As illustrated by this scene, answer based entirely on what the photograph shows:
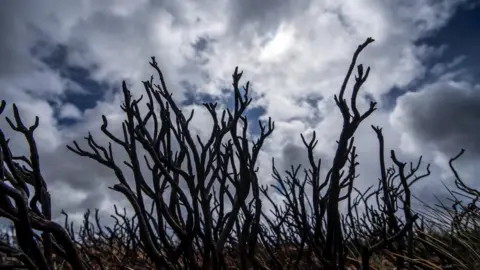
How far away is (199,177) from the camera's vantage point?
3.21m

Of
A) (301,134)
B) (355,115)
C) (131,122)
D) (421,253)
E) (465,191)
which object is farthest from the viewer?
(421,253)

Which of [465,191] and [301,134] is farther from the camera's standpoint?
[301,134]

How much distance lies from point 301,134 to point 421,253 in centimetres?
236

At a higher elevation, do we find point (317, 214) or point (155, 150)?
point (155, 150)

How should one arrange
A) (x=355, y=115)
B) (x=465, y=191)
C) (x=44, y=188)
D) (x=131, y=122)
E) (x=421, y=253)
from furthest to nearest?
(x=421, y=253) < (x=465, y=191) < (x=131, y=122) < (x=355, y=115) < (x=44, y=188)

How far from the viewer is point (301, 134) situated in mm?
3814

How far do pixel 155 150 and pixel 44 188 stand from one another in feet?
3.17

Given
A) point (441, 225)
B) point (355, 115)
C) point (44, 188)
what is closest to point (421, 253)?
point (441, 225)

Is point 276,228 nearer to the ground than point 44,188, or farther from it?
farther from it

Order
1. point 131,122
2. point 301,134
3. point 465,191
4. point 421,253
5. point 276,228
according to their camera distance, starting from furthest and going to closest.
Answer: point 276,228, point 421,253, point 301,134, point 465,191, point 131,122

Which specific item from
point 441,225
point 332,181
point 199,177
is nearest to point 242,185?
point 199,177

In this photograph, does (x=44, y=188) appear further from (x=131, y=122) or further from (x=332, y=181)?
(x=332, y=181)

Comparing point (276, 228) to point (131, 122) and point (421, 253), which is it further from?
point (131, 122)

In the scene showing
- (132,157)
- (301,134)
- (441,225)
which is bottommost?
(441,225)
